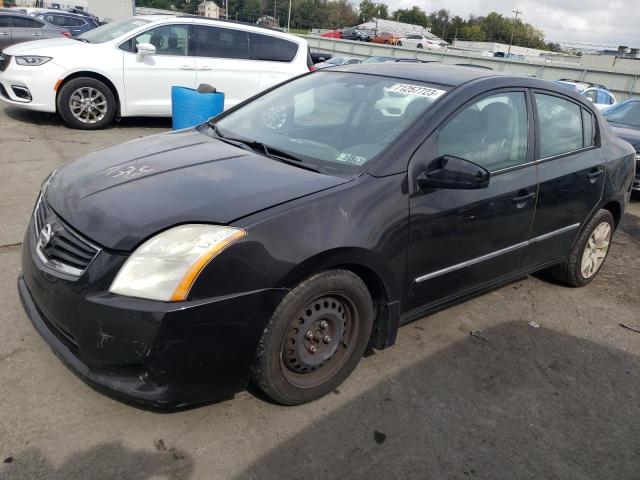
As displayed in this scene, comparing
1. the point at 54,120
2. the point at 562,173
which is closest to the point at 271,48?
the point at 54,120

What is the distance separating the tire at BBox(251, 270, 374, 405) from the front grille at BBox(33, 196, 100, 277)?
0.82 metres

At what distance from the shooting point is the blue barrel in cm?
691

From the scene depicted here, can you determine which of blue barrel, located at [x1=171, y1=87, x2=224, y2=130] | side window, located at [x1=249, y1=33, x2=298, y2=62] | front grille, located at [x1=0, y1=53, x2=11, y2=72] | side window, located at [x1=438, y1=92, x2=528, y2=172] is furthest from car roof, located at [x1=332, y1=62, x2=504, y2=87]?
front grille, located at [x1=0, y1=53, x2=11, y2=72]

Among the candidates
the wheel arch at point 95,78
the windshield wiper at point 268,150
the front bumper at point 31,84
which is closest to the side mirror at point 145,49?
the wheel arch at point 95,78

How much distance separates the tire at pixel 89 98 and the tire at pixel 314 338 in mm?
6882

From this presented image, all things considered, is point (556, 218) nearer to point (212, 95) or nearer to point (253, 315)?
point (253, 315)

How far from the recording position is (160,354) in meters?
2.19

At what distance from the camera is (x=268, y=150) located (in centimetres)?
313

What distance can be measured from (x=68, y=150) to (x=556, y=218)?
596cm

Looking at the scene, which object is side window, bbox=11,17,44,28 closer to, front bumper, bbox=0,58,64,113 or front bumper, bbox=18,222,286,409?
front bumper, bbox=0,58,64,113

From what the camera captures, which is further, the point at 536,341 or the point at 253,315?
the point at 536,341

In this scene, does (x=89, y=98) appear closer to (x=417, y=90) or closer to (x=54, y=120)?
(x=54, y=120)

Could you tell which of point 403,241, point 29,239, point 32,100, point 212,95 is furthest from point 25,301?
point 32,100

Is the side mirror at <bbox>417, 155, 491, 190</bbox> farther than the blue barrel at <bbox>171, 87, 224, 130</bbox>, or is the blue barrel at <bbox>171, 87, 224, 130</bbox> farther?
the blue barrel at <bbox>171, 87, 224, 130</bbox>
